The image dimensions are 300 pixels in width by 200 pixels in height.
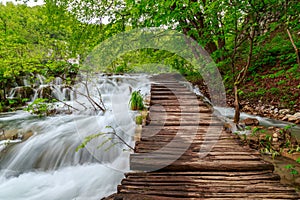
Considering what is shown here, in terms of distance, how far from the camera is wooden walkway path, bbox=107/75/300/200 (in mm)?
1442

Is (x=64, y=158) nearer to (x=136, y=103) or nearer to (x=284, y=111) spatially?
(x=136, y=103)

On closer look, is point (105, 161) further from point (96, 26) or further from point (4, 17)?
point (4, 17)

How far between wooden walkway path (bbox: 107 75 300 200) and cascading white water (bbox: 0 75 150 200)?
1.12 m

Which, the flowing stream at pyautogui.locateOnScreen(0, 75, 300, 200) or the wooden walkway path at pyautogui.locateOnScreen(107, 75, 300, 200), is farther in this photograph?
the flowing stream at pyautogui.locateOnScreen(0, 75, 300, 200)

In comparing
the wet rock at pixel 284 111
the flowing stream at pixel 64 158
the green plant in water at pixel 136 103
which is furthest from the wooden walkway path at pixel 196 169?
the wet rock at pixel 284 111

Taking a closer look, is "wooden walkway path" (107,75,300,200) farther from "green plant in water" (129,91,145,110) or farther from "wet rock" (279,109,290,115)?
"wet rock" (279,109,290,115)

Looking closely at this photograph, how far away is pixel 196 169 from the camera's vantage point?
1.83 m

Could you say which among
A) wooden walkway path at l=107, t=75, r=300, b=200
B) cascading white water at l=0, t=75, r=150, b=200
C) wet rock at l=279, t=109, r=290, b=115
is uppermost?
wet rock at l=279, t=109, r=290, b=115

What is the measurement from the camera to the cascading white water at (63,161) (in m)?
2.82

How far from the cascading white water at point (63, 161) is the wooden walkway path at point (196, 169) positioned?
1.12 m

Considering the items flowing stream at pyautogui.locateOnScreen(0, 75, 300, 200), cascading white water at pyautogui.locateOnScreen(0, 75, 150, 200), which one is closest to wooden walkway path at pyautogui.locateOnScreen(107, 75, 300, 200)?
flowing stream at pyautogui.locateOnScreen(0, 75, 300, 200)

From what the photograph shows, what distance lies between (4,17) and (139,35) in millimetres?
7938

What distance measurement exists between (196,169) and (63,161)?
112 inches

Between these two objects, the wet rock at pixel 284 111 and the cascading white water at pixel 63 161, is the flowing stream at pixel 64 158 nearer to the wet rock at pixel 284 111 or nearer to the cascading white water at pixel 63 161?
the cascading white water at pixel 63 161
